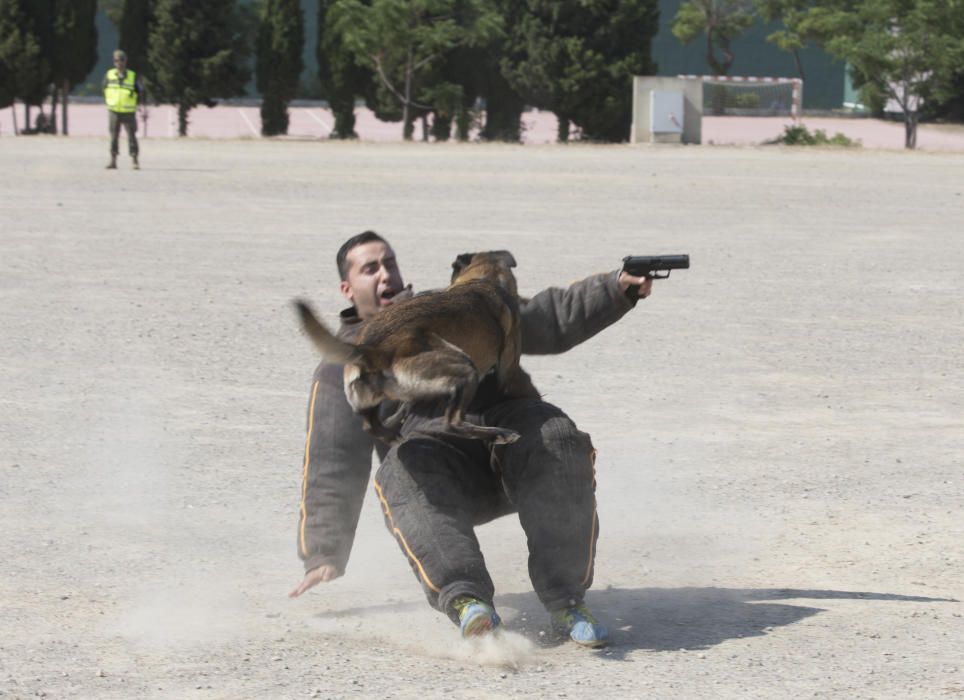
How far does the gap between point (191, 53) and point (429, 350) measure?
31.3m

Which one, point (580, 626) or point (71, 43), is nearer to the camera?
point (580, 626)

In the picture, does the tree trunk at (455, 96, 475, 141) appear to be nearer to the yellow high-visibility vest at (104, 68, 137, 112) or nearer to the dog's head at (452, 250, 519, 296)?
the yellow high-visibility vest at (104, 68, 137, 112)

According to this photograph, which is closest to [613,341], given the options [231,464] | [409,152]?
[231,464]

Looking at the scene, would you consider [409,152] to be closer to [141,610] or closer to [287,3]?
[287,3]

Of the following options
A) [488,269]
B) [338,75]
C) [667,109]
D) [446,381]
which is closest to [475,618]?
[446,381]

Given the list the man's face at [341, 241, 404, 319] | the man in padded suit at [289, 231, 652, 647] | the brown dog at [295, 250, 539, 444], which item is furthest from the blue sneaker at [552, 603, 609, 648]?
the man's face at [341, 241, 404, 319]

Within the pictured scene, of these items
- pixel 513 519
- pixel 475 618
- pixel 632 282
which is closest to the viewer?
pixel 475 618

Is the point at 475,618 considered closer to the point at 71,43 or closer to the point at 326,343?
the point at 326,343

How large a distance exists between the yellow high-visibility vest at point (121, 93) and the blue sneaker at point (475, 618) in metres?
18.9

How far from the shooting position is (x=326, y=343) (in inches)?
154

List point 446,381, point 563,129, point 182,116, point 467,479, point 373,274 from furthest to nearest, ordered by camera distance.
Result: 1. point 182,116
2. point 563,129
3. point 373,274
4. point 467,479
5. point 446,381

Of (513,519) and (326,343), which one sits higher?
(326,343)

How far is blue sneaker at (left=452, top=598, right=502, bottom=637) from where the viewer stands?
398 cm

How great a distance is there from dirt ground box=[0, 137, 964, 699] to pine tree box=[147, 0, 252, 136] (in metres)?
19.5
